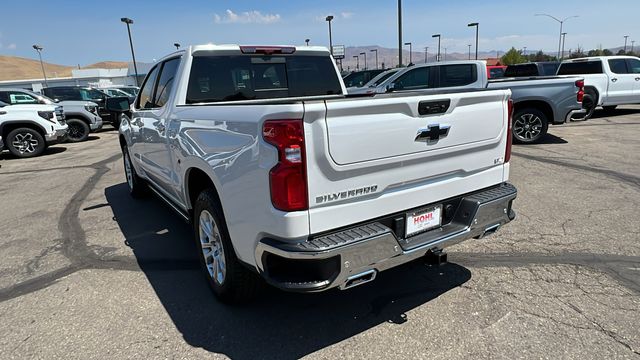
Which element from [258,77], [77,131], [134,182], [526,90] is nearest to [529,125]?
[526,90]

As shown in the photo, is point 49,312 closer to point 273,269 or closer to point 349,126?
point 273,269

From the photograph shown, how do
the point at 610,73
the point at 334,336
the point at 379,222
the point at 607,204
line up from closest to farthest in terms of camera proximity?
the point at 379,222
the point at 334,336
the point at 607,204
the point at 610,73

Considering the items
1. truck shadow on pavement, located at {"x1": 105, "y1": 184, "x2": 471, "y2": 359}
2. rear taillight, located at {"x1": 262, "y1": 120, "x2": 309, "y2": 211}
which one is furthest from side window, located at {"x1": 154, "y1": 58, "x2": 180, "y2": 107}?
rear taillight, located at {"x1": 262, "y1": 120, "x2": 309, "y2": 211}

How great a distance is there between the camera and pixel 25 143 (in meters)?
11.7

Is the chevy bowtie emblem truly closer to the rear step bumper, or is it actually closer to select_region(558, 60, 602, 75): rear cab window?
the rear step bumper

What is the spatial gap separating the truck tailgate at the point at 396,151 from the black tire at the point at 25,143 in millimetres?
12232

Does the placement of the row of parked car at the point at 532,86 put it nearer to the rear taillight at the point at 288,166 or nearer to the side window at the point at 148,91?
the side window at the point at 148,91

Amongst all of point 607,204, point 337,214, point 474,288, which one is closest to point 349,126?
point 337,214

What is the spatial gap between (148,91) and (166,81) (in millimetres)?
830

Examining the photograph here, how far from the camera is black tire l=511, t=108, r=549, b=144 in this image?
9641 mm

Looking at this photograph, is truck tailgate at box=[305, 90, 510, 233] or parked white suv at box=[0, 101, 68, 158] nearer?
truck tailgate at box=[305, 90, 510, 233]

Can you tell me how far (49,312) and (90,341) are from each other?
69 centimetres

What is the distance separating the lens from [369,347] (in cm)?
275

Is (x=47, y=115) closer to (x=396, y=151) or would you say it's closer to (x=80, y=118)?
(x=80, y=118)
